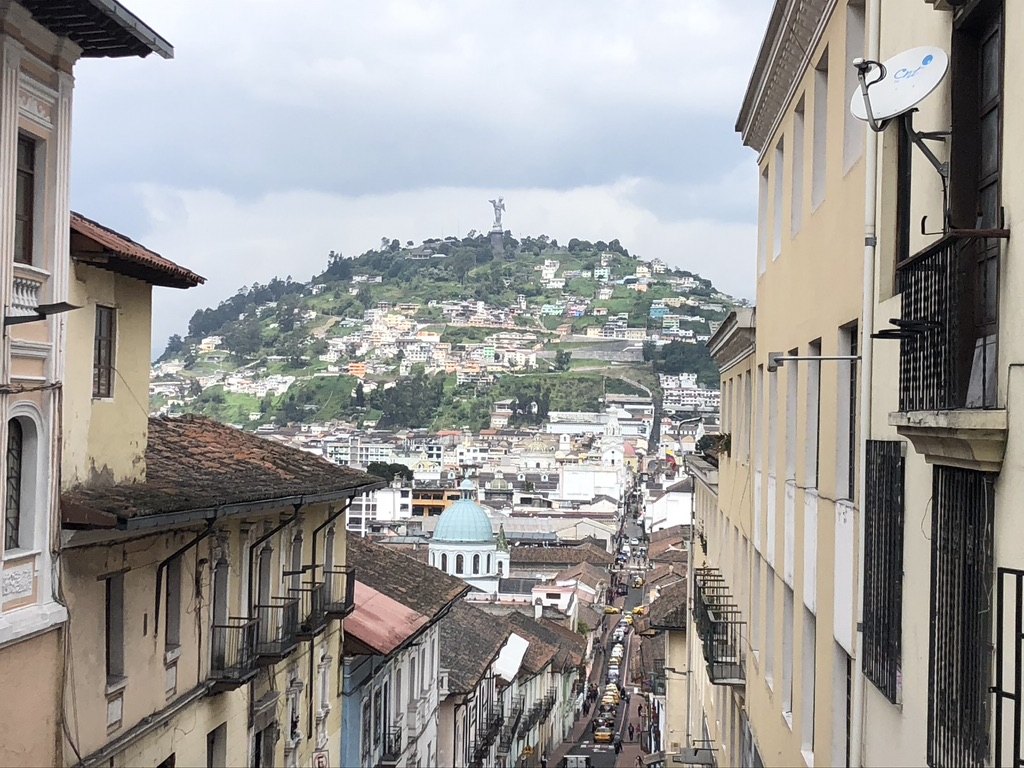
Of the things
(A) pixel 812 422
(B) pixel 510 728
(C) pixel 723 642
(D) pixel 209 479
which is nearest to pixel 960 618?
(A) pixel 812 422

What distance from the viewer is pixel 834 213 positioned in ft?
37.5

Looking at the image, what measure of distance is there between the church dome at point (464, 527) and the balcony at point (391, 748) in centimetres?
6091

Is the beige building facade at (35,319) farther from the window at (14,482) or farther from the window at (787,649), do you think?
the window at (787,649)

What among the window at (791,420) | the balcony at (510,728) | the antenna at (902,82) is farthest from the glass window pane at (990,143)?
the balcony at (510,728)

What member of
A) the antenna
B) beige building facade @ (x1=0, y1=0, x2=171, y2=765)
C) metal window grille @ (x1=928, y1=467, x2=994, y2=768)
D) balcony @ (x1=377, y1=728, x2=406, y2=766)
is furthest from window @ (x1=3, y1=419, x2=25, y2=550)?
balcony @ (x1=377, y1=728, x2=406, y2=766)

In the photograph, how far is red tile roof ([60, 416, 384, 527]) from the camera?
12.8 m

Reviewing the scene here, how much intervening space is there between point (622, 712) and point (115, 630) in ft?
262

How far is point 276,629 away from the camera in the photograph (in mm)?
19734

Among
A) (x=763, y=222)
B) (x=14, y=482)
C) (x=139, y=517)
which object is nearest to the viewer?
(x=14, y=482)

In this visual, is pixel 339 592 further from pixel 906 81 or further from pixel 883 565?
pixel 906 81

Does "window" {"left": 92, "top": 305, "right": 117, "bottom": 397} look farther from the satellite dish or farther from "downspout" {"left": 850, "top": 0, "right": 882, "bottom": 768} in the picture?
the satellite dish

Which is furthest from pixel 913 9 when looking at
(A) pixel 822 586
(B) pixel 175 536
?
(B) pixel 175 536

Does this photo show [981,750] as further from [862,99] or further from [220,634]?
[220,634]

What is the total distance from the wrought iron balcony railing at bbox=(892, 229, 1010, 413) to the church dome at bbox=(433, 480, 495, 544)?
84.5m
